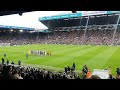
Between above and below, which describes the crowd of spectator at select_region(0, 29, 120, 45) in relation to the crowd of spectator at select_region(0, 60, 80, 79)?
above

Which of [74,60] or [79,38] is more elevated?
[79,38]

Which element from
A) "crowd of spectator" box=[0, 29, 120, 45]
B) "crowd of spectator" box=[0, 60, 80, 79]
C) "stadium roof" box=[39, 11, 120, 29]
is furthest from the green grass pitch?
"crowd of spectator" box=[0, 29, 120, 45]

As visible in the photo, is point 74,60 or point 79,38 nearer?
point 74,60

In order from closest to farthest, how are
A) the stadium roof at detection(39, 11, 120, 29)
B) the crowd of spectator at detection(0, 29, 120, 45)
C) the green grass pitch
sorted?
1. the green grass pitch
2. the stadium roof at detection(39, 11, 120, 29)
3. the crowd of spectator at detection(0, 29, 120, 45)

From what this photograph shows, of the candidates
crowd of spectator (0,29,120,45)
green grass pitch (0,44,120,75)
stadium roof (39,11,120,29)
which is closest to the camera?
green grass pitch (0,44,120,75)

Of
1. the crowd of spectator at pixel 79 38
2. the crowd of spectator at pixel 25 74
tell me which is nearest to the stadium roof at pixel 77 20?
the crowd of spectator at pixel 79 38

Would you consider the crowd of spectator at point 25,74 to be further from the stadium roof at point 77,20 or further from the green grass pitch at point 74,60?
the stadium roof at point 77,20

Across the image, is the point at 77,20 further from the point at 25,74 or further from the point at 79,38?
the point at 25,74

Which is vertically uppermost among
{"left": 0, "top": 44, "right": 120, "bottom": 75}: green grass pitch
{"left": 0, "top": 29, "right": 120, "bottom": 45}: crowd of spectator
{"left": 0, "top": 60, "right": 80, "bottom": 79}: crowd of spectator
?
{"left": 0, "top": 29, "right": 120, "bottom": 45}: crowd of spectator

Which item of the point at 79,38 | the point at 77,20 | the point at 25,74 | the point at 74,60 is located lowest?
the point at 25,74

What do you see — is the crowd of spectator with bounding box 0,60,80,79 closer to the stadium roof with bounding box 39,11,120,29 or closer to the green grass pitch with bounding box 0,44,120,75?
the green grass pitch with bounding box 0,44,120,75

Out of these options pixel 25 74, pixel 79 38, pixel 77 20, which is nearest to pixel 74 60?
pixel 77 20

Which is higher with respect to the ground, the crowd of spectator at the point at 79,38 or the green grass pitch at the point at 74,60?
the crowd of spectator at the point at 79,38
